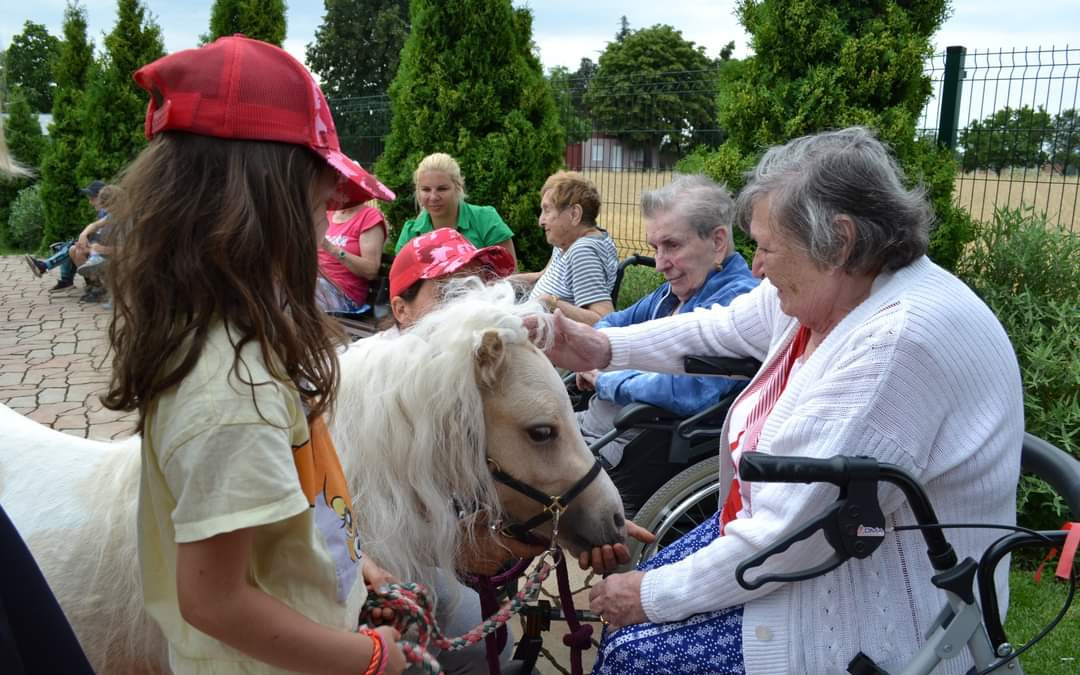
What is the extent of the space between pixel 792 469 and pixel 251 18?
11.3 m

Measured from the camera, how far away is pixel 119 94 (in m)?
11.4

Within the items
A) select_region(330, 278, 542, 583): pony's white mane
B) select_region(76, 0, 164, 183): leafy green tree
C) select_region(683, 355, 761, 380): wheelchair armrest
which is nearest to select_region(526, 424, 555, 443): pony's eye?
select_region(330, 278, 542, 583): pony's white mane

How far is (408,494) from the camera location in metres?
1.59

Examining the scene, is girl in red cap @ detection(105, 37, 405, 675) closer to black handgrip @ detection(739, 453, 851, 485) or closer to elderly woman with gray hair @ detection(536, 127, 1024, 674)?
black handgrip @ detection(739, 453, 851, 485)

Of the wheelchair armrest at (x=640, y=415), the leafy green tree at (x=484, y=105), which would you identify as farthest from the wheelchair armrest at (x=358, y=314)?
the wheelchair armrest at (x=640, y=415)

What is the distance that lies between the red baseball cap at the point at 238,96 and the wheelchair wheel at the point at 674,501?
200 centimetres

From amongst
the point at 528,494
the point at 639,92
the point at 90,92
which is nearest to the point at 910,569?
the point at 528,494

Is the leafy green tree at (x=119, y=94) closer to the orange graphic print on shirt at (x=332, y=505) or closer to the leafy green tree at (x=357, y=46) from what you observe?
the orange graphic print on shirt at (x=332, y=505)

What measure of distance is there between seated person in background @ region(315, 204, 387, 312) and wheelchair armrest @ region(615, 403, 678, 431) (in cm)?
283

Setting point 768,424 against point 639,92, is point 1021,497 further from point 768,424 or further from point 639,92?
point 639,92

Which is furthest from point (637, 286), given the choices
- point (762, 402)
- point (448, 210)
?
point (762, 402)

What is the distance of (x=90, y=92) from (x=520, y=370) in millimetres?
12348

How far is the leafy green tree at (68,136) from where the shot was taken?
40.9 ft

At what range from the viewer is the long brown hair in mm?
975
